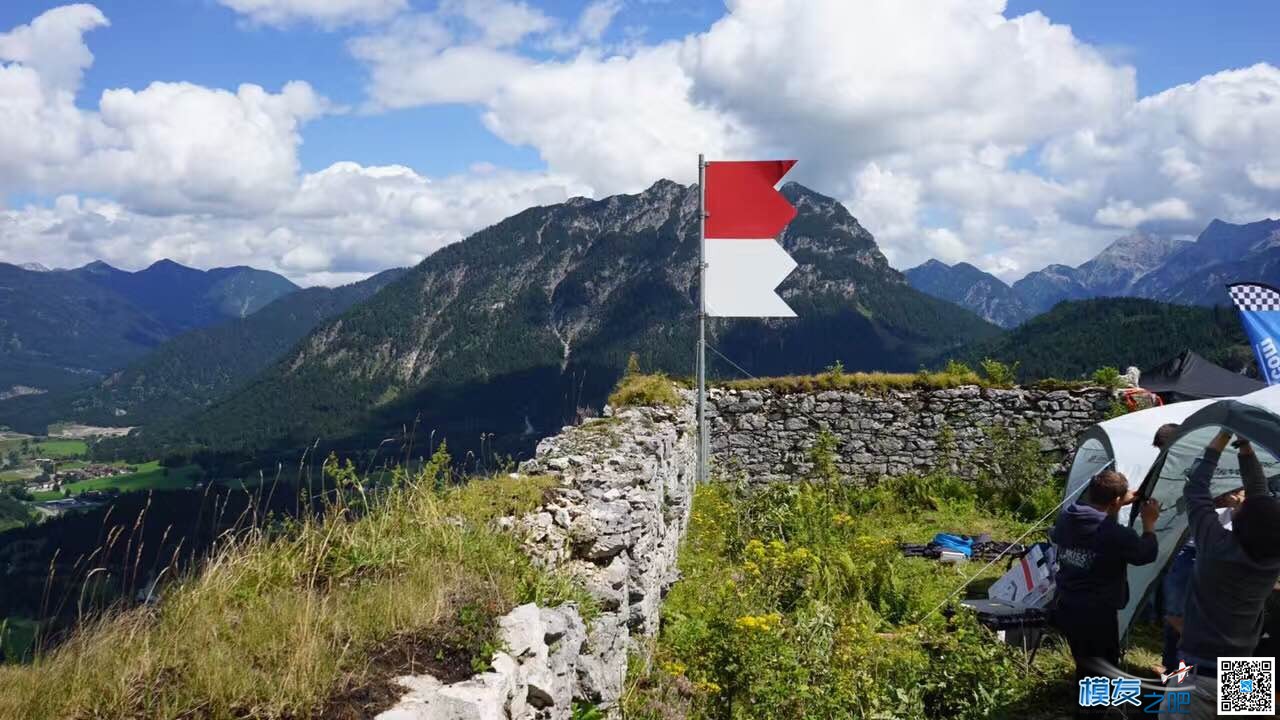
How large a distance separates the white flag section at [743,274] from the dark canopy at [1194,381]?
1074cm

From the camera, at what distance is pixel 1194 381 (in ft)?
54.4

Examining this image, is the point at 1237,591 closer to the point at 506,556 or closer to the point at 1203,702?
the point at 1203,702

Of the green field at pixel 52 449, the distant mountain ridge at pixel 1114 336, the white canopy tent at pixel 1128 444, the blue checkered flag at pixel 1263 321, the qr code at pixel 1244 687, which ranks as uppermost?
the distant mountain ridge at pixel 1114 336

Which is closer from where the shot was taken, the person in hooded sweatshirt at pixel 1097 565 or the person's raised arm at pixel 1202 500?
the person's raised arm at pixel 1202 500

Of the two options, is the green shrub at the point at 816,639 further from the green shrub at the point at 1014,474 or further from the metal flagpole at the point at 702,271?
the green shrub at the point at 1014,474

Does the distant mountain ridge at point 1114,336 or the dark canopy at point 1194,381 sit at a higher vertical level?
the distant mountain ridge at point 1114,336

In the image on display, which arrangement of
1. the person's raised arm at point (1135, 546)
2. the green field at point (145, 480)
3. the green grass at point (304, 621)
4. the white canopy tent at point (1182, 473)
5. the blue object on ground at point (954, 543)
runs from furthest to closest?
the green field at point (145, 480), the blue object on ground at point (954, 543), the white canopy tent at point (1182, 473), the person's raised arm at point (1135, 546), the green grass at point (304, 621)

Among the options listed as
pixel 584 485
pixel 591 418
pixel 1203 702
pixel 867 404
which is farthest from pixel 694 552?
pixel 1203 702

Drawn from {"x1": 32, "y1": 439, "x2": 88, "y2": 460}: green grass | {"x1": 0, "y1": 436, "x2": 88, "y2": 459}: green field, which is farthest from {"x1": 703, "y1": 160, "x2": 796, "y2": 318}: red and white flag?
{"x1": 0, "y1": 436, "x2": 88, "y2": 459}: green field

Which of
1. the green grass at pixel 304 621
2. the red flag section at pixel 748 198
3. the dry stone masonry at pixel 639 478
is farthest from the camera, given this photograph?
the red flag section at pixel 748 198

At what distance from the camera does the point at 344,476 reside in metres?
4.93

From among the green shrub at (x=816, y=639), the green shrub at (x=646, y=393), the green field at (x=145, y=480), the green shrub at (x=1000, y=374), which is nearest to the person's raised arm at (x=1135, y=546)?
the green shrub at (x=816, y=639)

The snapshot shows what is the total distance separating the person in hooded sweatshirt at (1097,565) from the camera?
4.78 m

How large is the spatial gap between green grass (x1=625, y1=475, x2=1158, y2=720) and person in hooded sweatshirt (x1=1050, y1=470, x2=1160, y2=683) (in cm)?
86
